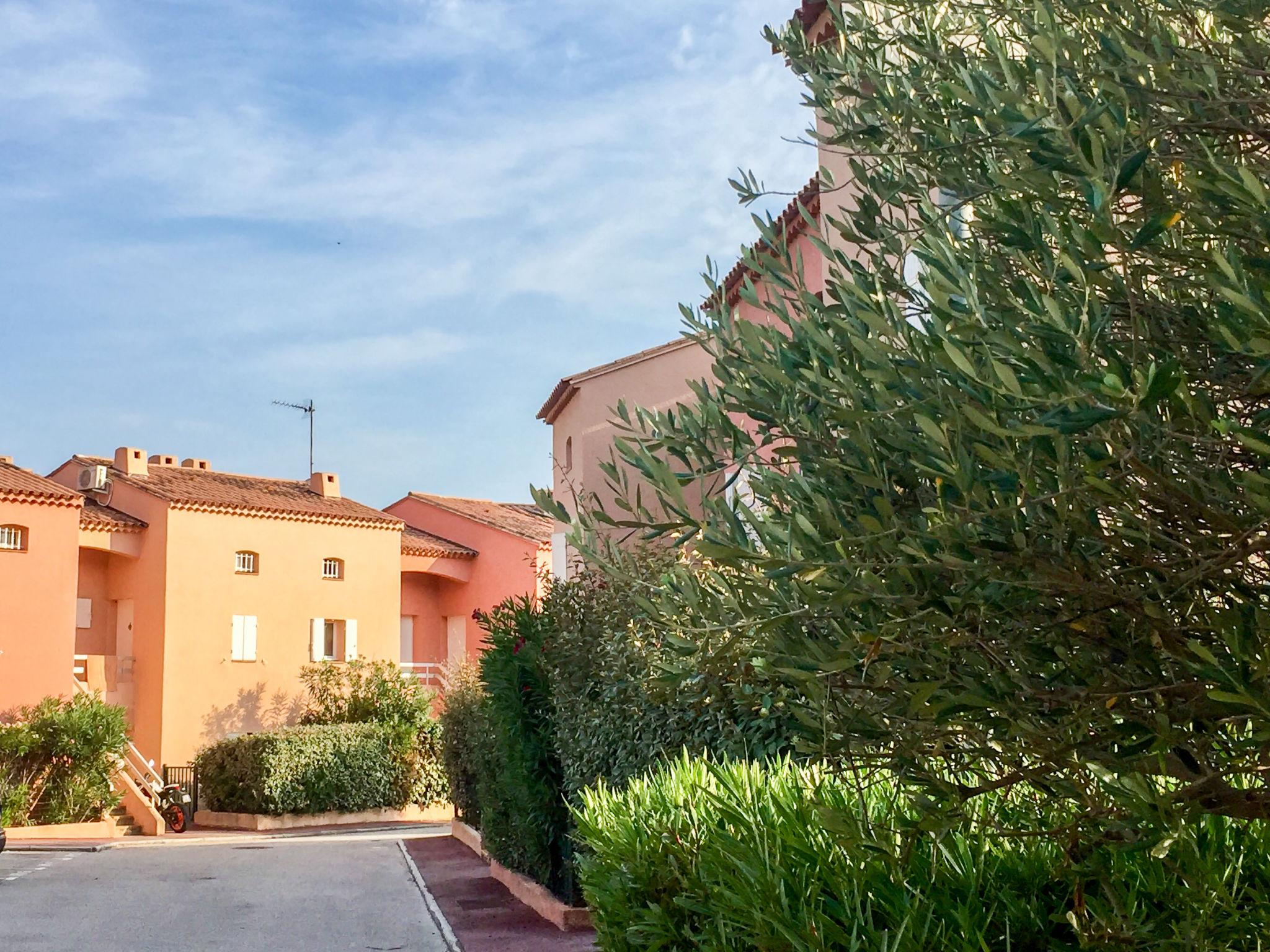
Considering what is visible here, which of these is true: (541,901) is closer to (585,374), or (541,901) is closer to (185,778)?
(585,374)

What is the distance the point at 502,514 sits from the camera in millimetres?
41406

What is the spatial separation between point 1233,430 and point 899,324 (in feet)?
2.44

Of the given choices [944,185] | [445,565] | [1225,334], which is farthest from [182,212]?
[445,565]

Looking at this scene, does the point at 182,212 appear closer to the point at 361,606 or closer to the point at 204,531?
the point at 204,531

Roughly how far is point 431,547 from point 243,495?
20.7ft

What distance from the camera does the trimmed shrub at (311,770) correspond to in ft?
88.2

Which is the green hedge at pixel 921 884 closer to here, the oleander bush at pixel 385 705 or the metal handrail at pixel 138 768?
the metal handrail at pixel 138 768

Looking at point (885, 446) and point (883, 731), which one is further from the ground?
point (885, 446)

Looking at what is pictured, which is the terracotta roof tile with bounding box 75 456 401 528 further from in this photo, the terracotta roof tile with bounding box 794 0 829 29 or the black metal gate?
the terracotta roof tile with bounding box 794 0 829 29

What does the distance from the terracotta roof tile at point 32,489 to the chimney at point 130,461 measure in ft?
11.7

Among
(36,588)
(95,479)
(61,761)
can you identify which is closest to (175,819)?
(61,761)

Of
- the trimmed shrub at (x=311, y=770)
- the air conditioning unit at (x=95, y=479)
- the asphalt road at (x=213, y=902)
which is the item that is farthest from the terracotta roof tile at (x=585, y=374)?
the air conditioning unit at (x=95, y=479)

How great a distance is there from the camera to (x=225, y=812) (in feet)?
90.1

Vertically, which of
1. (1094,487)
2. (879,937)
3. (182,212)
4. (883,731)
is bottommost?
(879,937)
